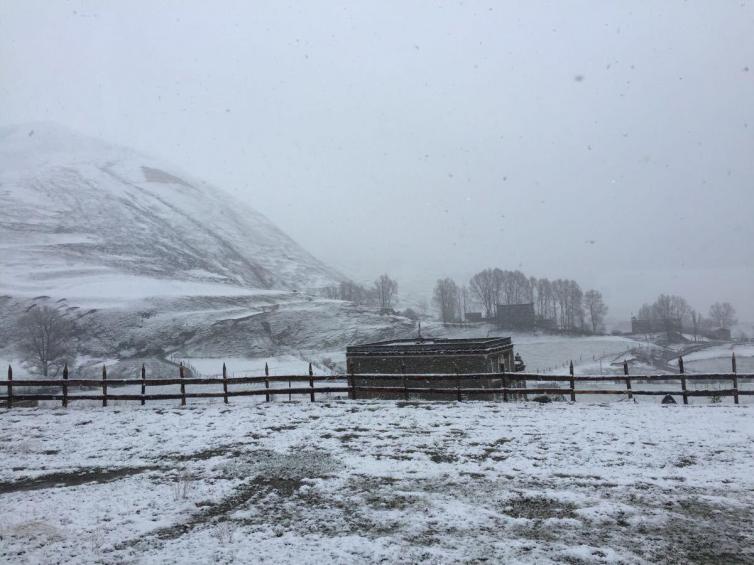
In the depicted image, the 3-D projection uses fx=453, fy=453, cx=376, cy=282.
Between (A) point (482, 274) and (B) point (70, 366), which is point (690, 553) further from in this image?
(A) point (482, 274)

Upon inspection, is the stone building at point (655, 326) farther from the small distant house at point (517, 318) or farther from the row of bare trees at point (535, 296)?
the small distant house at point (517, 318)

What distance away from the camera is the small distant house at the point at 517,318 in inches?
4102

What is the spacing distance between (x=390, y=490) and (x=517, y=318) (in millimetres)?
103231

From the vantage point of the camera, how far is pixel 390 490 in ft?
27.0

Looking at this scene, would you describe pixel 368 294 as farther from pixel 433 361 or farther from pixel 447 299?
pixel 433 361

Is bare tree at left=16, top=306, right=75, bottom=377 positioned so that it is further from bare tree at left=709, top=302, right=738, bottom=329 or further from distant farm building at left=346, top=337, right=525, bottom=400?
bare tree at left=709, top=302, right=738, bottom=329

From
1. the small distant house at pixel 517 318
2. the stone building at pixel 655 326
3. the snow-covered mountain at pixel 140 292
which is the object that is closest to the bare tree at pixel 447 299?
the small distant house at pixel 517 318

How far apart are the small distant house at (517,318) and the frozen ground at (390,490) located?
92.6 m

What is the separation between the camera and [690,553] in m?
5.80

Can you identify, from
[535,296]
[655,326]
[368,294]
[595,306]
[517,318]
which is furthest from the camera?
[368,294]

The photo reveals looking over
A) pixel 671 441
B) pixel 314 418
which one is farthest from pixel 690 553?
pixel 314 418

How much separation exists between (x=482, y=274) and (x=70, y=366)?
112760 millimetres

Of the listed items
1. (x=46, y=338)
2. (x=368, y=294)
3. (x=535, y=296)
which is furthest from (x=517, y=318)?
(x=46, y=338)

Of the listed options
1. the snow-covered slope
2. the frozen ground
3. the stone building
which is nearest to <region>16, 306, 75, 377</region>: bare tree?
the snow-covered slope
